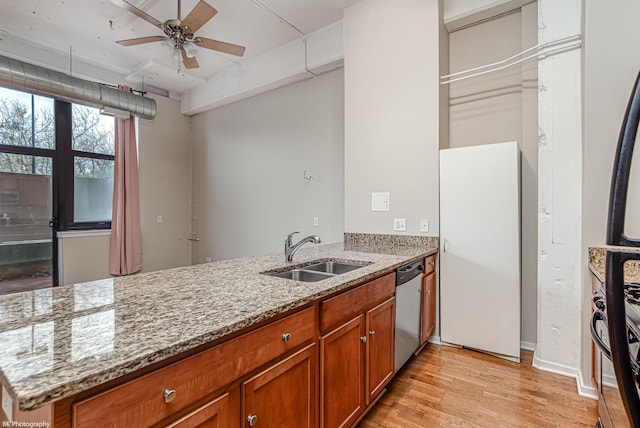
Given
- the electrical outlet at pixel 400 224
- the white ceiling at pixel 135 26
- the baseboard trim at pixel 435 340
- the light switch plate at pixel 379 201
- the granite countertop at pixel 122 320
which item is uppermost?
the white ceiling at pixel 135 26

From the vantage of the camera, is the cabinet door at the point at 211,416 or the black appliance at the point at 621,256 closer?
the black appliance at the point at 621,256

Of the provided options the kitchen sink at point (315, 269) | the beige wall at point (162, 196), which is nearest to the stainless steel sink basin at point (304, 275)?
the kitchen sink at point (315, 269)

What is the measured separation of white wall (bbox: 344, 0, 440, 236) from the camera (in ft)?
9.54

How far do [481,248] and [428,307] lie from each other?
0.67 metres

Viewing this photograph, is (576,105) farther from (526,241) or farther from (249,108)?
(249,108)

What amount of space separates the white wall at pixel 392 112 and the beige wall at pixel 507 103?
0.39m

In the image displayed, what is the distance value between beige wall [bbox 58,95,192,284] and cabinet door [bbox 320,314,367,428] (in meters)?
4.54

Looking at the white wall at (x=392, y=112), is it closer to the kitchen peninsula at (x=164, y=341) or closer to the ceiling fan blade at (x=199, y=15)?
the ceiling fan blade at (x=199, y=15)

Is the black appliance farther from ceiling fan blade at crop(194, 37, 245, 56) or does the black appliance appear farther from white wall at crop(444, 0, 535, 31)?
ceiling fan blade at crop(194, 37, 245, 56)

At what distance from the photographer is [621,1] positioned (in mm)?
1954

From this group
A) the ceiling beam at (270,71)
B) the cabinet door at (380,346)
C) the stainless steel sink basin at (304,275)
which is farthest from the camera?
the ceiling beam at (270,71)

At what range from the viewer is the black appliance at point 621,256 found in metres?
0.58

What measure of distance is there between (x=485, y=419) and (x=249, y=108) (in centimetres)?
462

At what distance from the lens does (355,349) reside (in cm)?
168
